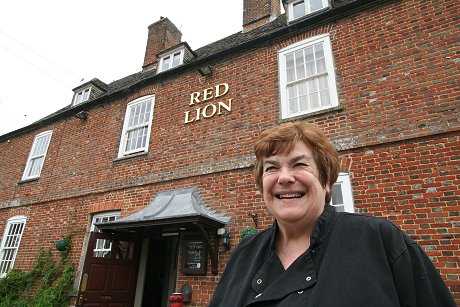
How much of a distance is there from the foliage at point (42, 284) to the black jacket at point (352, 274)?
7810 millimetres

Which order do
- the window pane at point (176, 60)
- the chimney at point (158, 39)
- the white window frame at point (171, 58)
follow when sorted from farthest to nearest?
the chimney at point (158, 39) < the window pane at point (176, 60) < the white window frame at point (171, 58)

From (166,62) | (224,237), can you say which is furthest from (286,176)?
(166,62)

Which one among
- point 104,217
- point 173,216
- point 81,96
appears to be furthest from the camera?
point 81,96

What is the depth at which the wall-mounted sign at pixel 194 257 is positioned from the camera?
Answer: 592cm

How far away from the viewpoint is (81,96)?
38.3 feet

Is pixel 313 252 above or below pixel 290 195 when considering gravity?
below

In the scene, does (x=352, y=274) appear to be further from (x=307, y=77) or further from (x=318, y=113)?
(x=307, y=77)

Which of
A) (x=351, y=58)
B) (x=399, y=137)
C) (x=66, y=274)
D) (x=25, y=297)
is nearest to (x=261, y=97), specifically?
(x=351, y=58)

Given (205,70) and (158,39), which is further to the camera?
(158,39)

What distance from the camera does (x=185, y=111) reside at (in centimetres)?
802

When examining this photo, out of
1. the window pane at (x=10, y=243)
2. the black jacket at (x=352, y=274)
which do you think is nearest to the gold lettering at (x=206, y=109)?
the black jacket at (x=352, y=274)

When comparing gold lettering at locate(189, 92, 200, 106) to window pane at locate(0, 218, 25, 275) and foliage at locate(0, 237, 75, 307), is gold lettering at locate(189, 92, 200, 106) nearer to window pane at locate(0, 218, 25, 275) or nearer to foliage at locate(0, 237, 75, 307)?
foliage at locate(0, 237, 75, 307)

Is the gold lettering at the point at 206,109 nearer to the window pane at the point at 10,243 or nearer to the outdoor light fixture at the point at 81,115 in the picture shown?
the outdoor light fixture at the point at 81,115

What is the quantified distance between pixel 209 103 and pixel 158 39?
7070 mm
